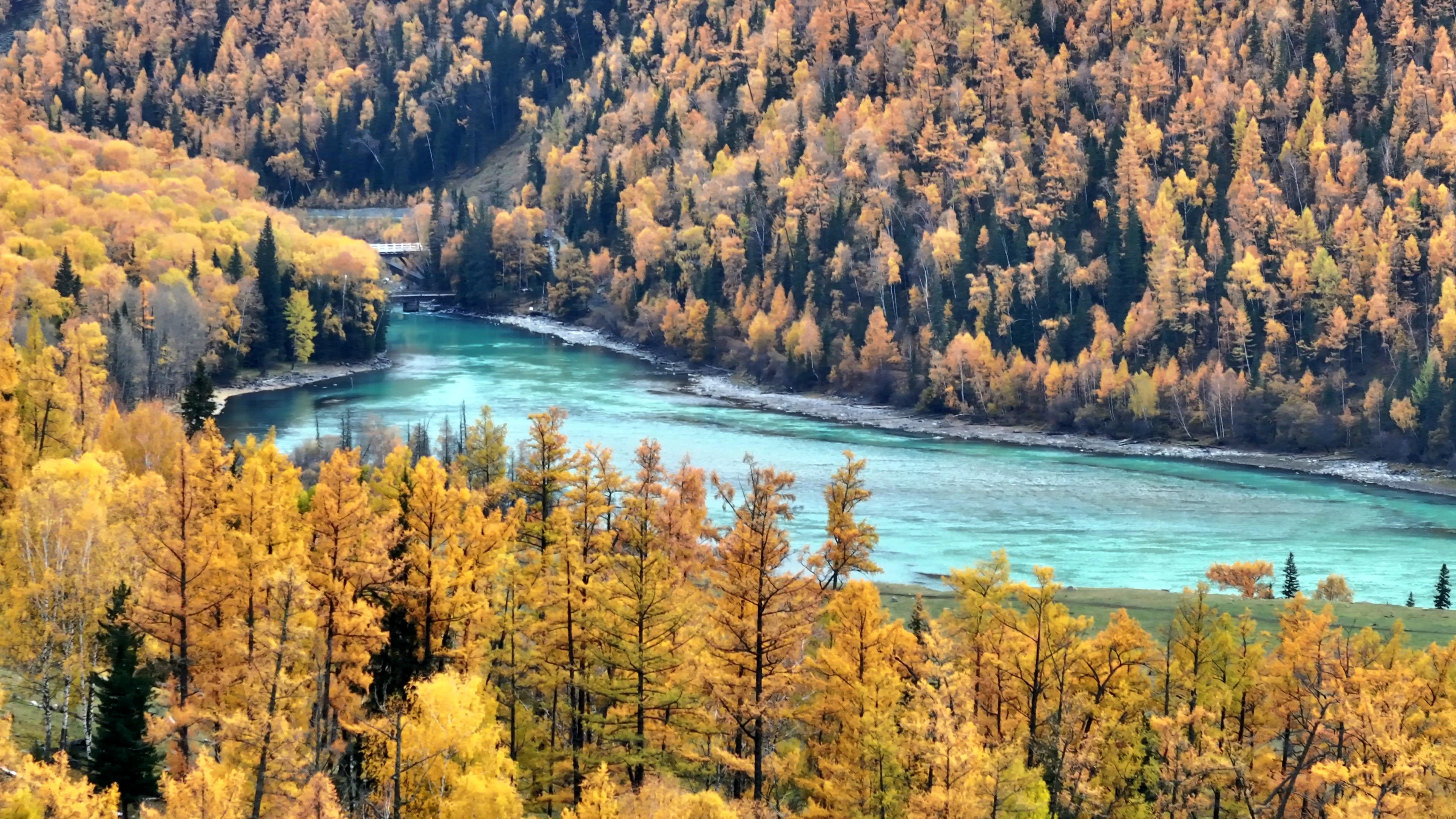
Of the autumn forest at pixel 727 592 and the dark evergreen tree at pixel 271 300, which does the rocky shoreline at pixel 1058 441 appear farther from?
the dark evergreen tree at pixel 271 300

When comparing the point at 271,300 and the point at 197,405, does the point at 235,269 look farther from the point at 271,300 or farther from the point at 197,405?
the point at 197,405

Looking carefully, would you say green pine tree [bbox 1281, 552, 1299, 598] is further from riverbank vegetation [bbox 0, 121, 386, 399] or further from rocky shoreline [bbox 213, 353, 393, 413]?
rocky shoreline [bbox 213, 353, 393, 413]

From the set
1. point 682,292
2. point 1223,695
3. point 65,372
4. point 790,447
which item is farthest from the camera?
point 682,292

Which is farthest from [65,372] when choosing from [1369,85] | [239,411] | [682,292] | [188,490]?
[1369,85]

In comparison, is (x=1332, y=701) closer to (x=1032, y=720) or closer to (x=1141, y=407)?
(x=1032, y=720)

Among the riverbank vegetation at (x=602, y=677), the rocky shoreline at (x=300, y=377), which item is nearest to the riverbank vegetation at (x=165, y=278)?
the rocky shoreline at (x=300, y=377)

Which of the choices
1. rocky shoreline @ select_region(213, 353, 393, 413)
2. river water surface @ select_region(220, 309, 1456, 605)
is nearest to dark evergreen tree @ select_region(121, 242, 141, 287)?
rocky shoreline @ select_region(213, 353, 393, 413)

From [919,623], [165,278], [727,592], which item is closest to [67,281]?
[165,278]
